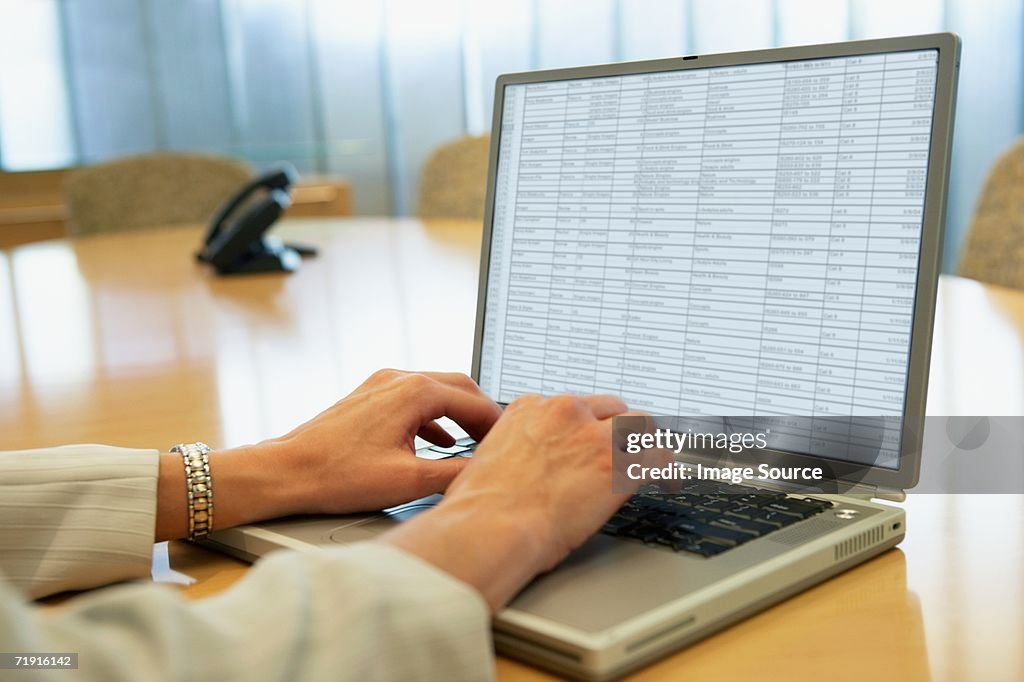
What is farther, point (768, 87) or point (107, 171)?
point (107, 171)

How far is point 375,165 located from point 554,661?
3654 millimetres

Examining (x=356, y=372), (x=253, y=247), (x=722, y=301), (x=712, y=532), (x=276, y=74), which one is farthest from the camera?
(x=276, y=74)

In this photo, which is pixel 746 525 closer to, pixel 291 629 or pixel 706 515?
pixel 706 515

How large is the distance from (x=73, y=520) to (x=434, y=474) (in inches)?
8.0

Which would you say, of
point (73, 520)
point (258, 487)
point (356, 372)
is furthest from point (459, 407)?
point (356, 372)

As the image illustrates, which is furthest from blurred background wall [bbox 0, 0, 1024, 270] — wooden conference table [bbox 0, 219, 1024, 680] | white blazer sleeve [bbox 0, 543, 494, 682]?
white blazer sleeve [bbox 0, 543, 494, 682]

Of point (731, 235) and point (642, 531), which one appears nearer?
point (642, 531)

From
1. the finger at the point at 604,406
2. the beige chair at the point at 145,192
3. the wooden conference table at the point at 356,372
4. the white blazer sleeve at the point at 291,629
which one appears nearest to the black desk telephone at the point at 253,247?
the wooden conference table at the point at 356,372

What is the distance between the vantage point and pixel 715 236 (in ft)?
2.27

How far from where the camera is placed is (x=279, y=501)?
64 centimetres

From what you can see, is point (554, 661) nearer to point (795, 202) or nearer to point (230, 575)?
point (230, 575)

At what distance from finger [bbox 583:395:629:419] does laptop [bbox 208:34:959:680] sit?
48 millimetres

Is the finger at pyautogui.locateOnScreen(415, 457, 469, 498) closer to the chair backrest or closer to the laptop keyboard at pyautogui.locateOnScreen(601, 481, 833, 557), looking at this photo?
Result: the laptop keyboard at pyautogui.locateOnScreen(601, 481, 833, 557)

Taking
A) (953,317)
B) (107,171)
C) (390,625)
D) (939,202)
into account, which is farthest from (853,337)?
(107,171)
